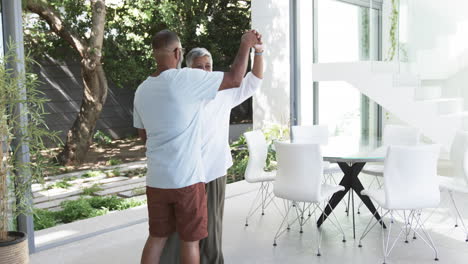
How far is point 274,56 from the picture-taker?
7906mm

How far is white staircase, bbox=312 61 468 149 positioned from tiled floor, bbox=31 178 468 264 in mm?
1697

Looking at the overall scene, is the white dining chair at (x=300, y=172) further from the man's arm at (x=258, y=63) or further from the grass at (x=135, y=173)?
the grass at (x=135, y=173)

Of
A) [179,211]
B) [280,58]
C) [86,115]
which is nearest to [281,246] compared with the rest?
[179,211]

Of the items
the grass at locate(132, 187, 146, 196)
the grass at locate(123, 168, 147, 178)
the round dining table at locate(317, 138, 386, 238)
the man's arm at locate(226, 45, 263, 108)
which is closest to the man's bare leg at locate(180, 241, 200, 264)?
the man's arm at locate(226, 45, 263, 108)

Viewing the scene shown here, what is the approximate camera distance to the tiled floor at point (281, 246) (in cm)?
408

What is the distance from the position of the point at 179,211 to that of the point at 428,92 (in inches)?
189

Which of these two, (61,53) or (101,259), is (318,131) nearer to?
(101,259)

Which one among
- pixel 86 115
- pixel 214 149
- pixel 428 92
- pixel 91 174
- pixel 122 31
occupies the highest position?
pixel 122 31

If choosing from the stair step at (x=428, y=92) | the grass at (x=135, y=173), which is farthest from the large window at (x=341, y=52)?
the grass at (x=135, y=173)

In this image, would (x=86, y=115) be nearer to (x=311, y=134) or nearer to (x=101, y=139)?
(x=101, y=139)

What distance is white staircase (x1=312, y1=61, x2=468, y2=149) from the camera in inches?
256

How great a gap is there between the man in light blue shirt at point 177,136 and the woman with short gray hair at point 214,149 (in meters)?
0.44

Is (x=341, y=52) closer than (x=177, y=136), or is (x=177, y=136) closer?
(x=177, y=136)

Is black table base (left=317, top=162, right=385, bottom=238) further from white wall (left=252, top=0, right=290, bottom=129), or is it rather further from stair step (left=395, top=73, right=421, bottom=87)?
white wall (left=252, top=0, right=290, bottom=129)
